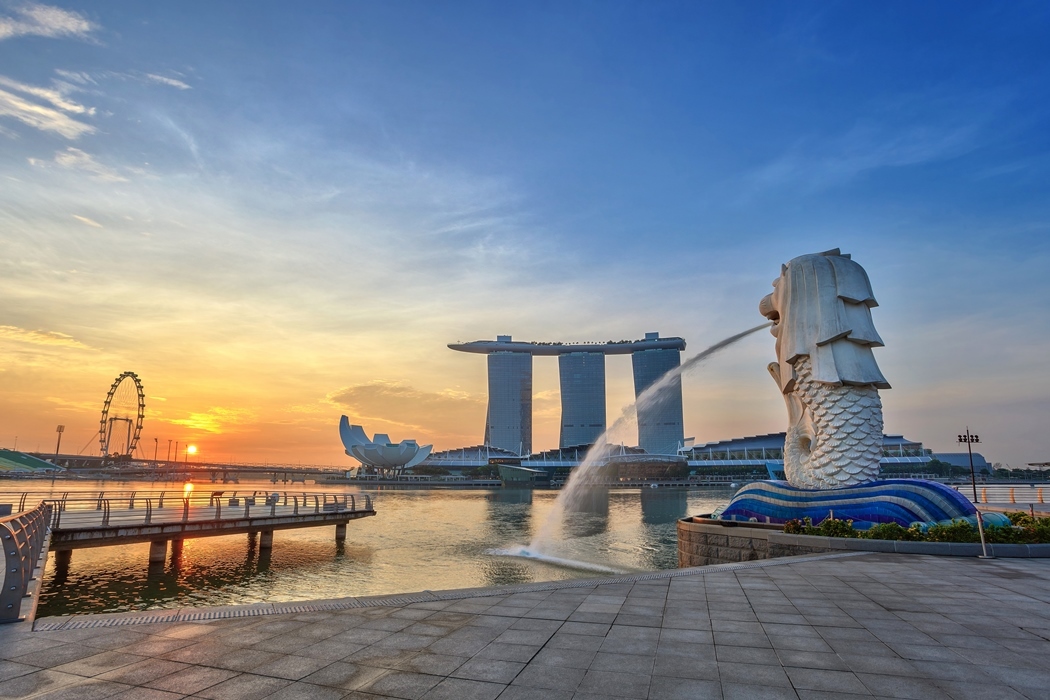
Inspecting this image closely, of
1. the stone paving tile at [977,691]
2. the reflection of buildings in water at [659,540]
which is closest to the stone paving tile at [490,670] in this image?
the stone paving tile at [977,691]

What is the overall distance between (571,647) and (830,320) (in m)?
17.1

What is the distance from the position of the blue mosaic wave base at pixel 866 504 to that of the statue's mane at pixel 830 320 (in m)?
3.68

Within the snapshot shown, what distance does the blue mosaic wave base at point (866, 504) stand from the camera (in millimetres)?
15766

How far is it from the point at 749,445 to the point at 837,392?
153392 mm

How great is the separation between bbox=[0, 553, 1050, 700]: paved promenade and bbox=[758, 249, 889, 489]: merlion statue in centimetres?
968

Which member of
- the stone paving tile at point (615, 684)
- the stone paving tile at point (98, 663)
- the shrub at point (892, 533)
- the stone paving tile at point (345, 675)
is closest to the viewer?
the stone paving tile at point (615, 684)

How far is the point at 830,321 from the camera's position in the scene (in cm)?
1980

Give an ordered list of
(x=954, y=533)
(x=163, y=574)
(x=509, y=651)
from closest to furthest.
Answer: (x=509, y=651) < (x=954, y=533) < (x=163, y=574)

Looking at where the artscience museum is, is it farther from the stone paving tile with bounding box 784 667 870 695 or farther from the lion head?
the stone paving tile with bounding box 784 667 870 695

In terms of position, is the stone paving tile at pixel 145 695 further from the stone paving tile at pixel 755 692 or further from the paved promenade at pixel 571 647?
the stone paving tile at pixel 755 692

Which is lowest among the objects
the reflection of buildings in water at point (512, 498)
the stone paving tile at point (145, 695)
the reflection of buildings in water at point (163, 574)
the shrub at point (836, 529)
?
the reflection of buildings in water at point (512, 498)

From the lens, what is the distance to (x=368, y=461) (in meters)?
135

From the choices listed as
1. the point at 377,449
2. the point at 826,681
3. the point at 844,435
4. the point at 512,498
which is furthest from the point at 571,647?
the point at 377,449

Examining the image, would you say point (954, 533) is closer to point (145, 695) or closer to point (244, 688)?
point (244, 688)
